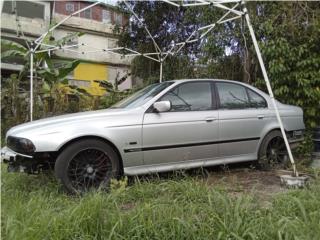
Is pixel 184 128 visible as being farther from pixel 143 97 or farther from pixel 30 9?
pixel 30 9

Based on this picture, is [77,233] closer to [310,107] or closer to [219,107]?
[219,107]

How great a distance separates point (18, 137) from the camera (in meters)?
5.05

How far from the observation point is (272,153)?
21.9 feet

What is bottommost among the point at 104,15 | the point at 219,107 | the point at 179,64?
the point at 219,107

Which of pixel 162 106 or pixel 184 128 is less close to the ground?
pixel 162 106

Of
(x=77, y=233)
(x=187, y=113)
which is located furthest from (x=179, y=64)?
(x=77, y=233)

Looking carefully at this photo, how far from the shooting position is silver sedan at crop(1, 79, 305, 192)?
504 centimetres

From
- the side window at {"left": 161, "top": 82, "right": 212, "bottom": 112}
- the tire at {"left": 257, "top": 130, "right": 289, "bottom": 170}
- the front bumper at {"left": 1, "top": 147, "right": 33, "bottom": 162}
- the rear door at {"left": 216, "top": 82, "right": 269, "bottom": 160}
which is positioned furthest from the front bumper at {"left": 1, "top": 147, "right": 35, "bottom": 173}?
the tire at {"left": 257, "top": 130, "right": 289, "bottom": 170}

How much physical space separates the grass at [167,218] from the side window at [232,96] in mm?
2167

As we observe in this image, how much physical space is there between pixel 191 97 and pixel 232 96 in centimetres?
80

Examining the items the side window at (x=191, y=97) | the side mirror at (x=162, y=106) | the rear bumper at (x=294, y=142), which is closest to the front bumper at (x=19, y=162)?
the side mirror at (x=162, y=106)

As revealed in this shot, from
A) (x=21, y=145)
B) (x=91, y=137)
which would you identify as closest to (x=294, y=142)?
(x=91, y=137)

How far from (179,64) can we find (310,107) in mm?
6228

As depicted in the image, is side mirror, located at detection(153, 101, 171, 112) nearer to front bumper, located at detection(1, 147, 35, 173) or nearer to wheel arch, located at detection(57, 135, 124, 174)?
wheel arch, located at detection(57, 135, 124, 174)
